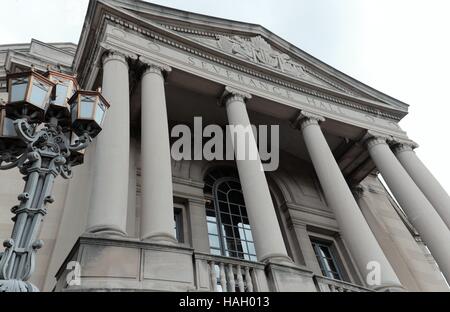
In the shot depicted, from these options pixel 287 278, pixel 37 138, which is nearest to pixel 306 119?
pixel 287 278

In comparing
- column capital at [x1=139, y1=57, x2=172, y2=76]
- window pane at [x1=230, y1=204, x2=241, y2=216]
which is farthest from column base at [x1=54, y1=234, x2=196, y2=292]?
window pane at [x1=230, y1=204, x2=241, y2=216]

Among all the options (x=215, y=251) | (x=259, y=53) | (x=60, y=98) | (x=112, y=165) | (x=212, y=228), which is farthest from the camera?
(x=259, y=53)

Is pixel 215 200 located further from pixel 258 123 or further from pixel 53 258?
pixel 53 258

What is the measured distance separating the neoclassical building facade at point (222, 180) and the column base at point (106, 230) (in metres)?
0.03

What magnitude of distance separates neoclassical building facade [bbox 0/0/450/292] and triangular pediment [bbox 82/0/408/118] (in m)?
0.06

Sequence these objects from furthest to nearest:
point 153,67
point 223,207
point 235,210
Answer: point 235,210 → point 223,207 → point 153,67

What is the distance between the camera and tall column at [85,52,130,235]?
7.61m

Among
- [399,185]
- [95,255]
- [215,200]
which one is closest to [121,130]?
[95,255]

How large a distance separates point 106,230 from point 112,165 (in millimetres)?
1754

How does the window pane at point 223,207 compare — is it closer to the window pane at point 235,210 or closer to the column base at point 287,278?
the window pane at point 235,210

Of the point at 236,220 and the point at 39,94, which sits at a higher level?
the point at 236,220

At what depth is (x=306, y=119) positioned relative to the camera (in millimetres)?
15070

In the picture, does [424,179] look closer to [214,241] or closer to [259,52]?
[259,52]

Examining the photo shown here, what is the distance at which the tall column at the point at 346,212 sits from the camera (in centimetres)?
1078
